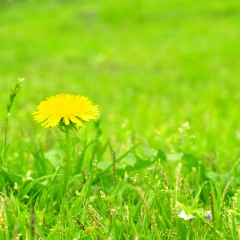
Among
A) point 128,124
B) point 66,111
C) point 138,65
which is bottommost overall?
point 128,124

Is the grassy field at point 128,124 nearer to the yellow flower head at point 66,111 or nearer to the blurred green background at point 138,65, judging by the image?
the blurred green background at point 138,65

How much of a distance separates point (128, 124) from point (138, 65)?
6877 millimetres

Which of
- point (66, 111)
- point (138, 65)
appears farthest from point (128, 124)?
point (138, 65)

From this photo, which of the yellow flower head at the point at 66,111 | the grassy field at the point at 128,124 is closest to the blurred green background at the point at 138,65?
the grassy field at the point at 128,124

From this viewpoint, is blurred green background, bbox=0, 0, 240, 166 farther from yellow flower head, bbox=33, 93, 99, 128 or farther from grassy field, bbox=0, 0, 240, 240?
yellow flower head, bbox=33, 93, 99, 128

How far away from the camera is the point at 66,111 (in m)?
1.63

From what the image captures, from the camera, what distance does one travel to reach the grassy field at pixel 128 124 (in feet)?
5.25

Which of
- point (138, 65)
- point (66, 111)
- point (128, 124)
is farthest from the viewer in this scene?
point (138, 65)

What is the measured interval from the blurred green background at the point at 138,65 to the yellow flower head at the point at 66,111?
102 centimetres

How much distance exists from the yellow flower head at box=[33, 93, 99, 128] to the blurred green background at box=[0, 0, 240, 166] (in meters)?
1.02

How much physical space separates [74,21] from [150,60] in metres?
9.62

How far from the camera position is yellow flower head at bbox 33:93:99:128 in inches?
63.9

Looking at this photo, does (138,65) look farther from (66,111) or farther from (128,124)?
(66,111)

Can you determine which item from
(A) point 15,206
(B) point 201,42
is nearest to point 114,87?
(A) point 15,206
